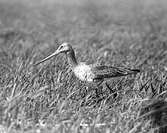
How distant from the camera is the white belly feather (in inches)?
233

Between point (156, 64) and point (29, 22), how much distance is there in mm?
5393

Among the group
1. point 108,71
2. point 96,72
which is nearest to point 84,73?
point 96,72

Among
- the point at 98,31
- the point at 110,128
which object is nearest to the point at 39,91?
the point at 110,128

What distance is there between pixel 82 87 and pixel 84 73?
0.61ft

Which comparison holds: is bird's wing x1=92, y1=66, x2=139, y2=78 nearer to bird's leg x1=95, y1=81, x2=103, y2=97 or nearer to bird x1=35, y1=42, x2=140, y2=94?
bird x1=35, y1=42, x2=140, y2=94

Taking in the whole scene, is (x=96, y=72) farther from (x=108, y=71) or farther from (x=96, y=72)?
(x=108, y=71)

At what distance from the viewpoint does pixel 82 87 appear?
5.99 metres

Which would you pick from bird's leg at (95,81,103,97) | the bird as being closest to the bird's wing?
the bird

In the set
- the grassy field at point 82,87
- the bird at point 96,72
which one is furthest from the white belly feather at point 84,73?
the grassy field at point 82,87

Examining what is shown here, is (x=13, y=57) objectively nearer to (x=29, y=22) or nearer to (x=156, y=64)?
(x=156, y=64)

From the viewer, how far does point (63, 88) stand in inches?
227

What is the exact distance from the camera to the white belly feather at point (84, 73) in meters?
5.93

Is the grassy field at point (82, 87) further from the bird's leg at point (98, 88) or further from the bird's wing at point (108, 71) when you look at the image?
the bird's wing at point (108, 71)

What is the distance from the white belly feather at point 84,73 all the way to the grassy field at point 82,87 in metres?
0.13
